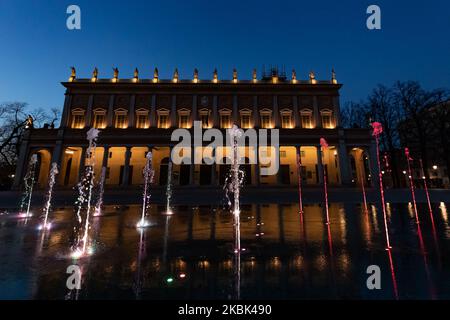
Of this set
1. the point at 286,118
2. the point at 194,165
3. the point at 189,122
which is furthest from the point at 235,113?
the point at 194,165

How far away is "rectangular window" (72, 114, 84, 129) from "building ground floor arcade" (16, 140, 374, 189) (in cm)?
358

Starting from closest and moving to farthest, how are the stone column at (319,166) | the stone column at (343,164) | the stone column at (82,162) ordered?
1. the stone column at (343,164)
2. the stone column at (82,162)
3. the stone column at (319,166)

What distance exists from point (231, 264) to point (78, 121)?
39310 millimetres

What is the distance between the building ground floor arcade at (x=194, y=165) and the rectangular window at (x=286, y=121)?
3548 mm

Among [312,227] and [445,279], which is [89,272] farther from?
[312,227]

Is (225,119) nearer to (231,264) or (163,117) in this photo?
(163,117)

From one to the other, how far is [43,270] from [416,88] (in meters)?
47.3

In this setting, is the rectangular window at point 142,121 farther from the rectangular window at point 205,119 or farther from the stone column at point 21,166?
the stone column at point 21,166

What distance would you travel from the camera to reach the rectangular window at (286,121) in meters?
36.3

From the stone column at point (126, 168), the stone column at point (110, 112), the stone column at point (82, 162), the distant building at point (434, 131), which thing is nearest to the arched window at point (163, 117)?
the stone column at point (126, 168)

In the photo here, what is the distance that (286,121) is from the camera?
120 feet

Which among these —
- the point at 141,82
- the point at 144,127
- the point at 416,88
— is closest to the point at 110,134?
the point at 144,127

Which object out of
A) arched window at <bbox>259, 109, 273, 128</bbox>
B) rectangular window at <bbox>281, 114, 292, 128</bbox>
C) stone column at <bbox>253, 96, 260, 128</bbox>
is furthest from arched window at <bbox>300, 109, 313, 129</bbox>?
stone column at <bbox>253, 96, 260, 128</bbox>

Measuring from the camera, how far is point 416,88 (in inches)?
1390
